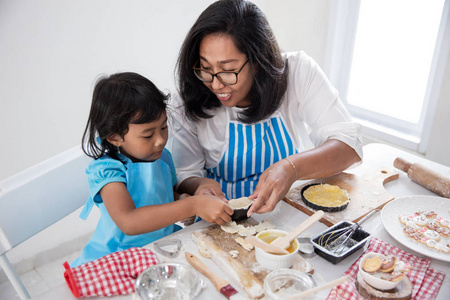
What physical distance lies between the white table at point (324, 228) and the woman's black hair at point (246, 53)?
0.41m

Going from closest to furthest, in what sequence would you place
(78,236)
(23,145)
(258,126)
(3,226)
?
(3,226) < (258,126) < (23,145) < (78,236)

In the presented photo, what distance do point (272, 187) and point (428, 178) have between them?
0.68 meters

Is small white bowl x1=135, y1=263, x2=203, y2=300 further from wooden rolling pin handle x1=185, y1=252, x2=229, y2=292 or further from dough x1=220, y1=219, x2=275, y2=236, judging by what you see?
dough x1=220, y1=219, x2=275, y2=236

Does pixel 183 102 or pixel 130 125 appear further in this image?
pixel 183 102

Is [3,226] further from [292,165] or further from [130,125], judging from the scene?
[292,165]

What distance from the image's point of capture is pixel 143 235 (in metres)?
1.32

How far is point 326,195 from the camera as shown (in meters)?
1.35

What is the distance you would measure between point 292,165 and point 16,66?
1.66 m

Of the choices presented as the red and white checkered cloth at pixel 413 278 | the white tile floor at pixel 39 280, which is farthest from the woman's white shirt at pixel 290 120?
the white tile floor at pixel 39 280

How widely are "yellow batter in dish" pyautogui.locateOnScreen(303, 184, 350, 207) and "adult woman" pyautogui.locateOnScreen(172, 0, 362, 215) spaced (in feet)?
0.21

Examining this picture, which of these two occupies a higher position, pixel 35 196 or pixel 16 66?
pixel 16 66

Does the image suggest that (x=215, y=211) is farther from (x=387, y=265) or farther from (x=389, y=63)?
(x=389, y=63)

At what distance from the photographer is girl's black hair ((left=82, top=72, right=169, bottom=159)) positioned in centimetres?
122

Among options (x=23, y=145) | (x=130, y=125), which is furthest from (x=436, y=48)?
(x=23, y=145)
